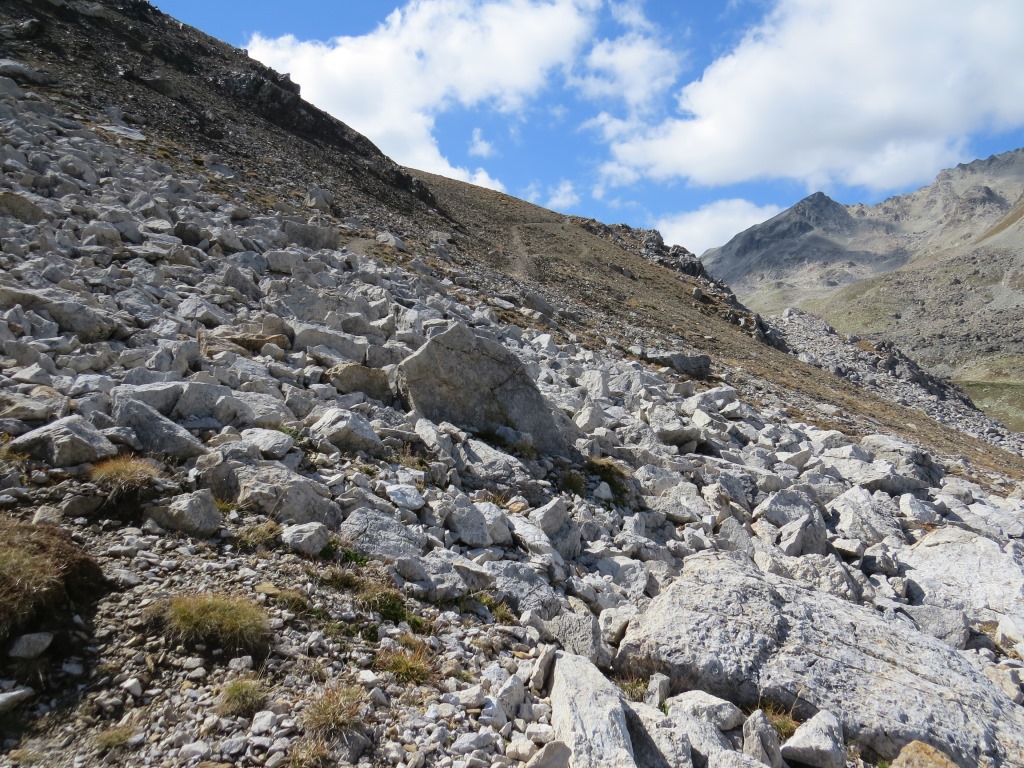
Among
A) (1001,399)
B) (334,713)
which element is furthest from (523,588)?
(1001,399)

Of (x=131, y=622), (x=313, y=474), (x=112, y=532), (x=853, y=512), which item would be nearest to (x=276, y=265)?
(x=313, y=474)

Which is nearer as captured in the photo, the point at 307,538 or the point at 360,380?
the point at 307,538

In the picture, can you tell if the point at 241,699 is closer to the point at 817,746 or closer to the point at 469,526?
the point at 469,526

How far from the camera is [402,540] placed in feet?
24.0

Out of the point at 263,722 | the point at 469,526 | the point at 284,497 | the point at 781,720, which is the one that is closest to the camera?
the point at 263,722

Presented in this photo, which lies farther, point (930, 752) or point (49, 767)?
point (930, 752)

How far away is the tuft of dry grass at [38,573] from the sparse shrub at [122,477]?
0.81m

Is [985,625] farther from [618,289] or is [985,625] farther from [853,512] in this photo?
[618,289]

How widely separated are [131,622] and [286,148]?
39.1m

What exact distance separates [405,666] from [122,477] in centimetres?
379

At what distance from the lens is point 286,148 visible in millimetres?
38406

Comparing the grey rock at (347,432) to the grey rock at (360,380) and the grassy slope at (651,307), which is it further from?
the grassy slope at (651,307)

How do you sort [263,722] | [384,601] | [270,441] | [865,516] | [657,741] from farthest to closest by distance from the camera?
1. [865,516]
2. [270,441]
3. [384,601]
4. [657,741]
5. [263,722]

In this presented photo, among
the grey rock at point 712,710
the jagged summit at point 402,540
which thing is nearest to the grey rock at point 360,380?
the jagged summit at point 402,540
